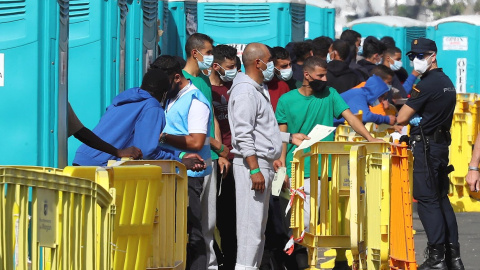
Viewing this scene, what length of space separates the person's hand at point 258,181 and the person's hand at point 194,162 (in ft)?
1.59

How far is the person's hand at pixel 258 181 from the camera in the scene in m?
7.96

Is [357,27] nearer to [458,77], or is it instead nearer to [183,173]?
[458,77]

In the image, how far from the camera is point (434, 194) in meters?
9.16

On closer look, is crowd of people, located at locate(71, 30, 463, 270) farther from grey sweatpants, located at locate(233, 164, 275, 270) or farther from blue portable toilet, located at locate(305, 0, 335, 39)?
blue portable toilet, located at locate(305, 0, 335, 39)

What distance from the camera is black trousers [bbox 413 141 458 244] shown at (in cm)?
914

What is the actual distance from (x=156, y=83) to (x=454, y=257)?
3.06 m

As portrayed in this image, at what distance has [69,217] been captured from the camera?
→ 4.67 m

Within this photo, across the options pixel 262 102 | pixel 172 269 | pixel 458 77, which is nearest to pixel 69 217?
pixel 172 269

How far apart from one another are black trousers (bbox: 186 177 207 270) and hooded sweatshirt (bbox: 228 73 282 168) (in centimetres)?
40

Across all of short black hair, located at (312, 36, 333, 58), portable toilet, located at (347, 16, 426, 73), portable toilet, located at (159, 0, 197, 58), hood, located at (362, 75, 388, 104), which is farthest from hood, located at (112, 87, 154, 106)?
portable toilet, located at (347, 16, 426, 73)

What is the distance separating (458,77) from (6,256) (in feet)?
57.9

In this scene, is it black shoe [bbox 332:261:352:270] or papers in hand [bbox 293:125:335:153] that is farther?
black shoe [bbox 332:261:352:270]

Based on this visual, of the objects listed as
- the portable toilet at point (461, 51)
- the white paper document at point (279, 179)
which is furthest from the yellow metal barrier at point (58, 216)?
the portable toilet at point (461, 51)

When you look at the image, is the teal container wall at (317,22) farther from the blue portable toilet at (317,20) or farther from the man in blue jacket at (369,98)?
the man in blue jacket at (369,98)
